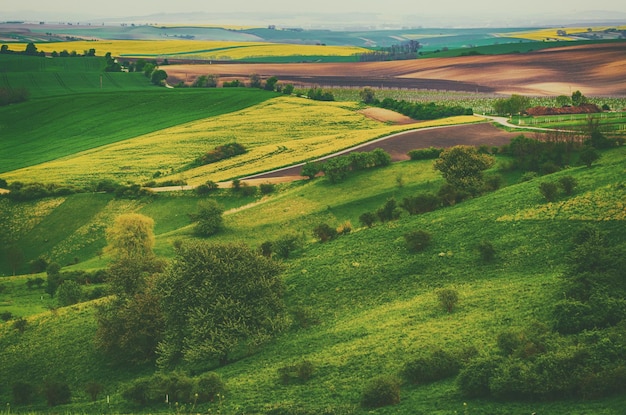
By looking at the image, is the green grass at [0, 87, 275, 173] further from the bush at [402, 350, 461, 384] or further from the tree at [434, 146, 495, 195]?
the bush at [402, 350, 461, 384]

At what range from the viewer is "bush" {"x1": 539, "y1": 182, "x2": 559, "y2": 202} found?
65.6 meters

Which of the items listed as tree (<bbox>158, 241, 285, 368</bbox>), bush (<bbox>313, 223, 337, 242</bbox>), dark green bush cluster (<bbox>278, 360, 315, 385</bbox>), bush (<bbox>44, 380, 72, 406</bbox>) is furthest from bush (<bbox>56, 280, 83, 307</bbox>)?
dark green bush cluster (<bbox>278, 360, 315, 385</bbox>)

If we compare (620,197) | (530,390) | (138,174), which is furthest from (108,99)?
(530,390)

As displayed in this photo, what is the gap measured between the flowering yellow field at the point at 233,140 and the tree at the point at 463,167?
3781 cm

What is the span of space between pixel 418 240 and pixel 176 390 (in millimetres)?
28130

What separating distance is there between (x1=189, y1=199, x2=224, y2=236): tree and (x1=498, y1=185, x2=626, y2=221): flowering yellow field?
36573mm

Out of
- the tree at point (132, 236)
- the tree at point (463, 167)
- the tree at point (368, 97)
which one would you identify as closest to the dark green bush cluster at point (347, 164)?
the tree at point (463, 167)

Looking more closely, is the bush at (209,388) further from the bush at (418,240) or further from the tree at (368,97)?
the tree at (368,97)

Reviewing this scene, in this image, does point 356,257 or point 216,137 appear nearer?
point 356,257

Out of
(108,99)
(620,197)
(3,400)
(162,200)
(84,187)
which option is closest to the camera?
(3,400)

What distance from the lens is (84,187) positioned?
112812 mm

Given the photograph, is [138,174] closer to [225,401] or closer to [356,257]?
[356,257]

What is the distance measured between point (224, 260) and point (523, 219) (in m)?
26.1

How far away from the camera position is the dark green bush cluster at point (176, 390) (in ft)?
133
